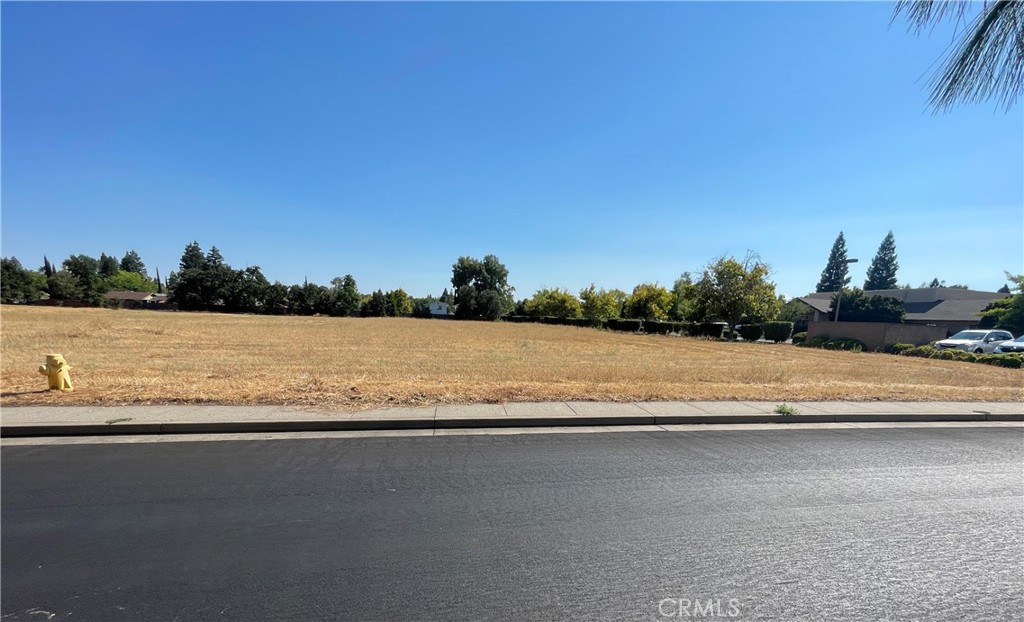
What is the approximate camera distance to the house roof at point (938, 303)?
42.3 metres

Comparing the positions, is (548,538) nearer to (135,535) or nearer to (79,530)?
(135,535)

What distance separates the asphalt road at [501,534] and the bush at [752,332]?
1380 inches

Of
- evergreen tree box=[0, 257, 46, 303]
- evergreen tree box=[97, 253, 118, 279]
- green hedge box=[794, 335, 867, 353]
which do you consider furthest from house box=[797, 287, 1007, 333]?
evergreen tree box=[97, 253, 118, 279]

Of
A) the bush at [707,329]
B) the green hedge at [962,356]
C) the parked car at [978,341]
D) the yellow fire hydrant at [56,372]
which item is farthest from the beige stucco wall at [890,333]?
the yellow fire hydrant at [56,372]

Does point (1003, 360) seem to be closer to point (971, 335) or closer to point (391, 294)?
point (971, 335)

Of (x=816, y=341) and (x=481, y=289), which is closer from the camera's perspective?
(x=816, y=341)

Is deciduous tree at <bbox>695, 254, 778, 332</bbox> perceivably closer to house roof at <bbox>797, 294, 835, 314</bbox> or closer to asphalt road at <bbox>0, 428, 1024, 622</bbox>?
house roof at <bbox>797, 294, 835, 314</bbox>

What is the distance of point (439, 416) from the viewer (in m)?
6.59

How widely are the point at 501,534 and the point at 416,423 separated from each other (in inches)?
133

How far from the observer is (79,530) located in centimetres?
327

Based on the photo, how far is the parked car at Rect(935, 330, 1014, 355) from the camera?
74.1ft

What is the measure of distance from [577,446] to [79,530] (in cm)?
494

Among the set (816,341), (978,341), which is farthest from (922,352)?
(816,341)

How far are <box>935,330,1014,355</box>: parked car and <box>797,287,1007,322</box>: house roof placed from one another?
67.4 ft
